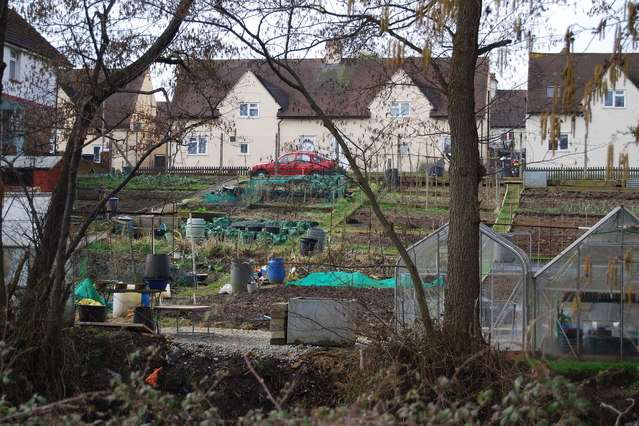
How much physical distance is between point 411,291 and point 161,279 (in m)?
6.67

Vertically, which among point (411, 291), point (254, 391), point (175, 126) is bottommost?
point (254, 391)

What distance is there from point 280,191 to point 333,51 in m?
26.9

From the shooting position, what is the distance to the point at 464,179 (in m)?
11.2

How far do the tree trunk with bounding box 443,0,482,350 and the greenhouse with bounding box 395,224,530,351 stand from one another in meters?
1.95

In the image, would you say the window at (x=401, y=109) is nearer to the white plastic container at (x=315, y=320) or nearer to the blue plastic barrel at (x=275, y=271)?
the white plastic container at (x=315, y=320)

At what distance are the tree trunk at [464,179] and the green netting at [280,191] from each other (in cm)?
2570

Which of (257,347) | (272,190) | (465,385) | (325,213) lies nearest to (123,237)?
(325,213)

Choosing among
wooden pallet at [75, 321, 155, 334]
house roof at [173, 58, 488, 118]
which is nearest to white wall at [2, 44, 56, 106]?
house roof at [173, 58, 488, 118]

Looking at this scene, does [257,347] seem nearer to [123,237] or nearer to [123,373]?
[123,373]

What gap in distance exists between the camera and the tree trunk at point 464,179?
36.7 feet

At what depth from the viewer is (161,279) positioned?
19.2 m

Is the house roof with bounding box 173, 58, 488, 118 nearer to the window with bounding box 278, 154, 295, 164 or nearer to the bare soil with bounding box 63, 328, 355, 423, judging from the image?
the bare soil with bounding box 63, 328, 355, 423

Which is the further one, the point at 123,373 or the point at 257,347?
the point at 257,347

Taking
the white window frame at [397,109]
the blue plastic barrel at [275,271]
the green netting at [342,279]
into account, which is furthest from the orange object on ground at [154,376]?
the blue plastic barrel at [275,271]
